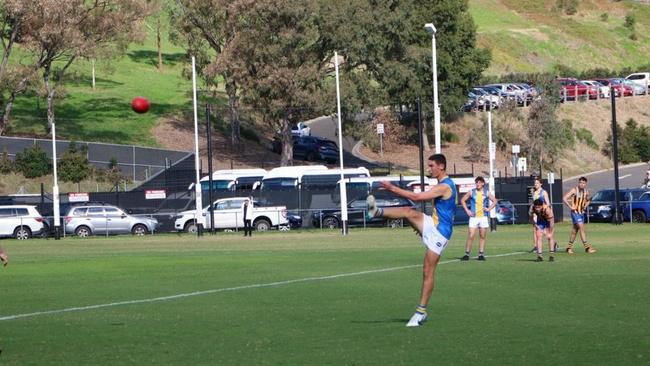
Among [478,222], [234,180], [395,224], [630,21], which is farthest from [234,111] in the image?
[630,21]

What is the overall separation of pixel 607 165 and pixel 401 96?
16653 millimetres

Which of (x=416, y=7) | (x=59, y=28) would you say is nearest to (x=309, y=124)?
(x=416, y=7)

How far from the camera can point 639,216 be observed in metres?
55.9

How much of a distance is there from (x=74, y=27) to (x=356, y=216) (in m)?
27.0

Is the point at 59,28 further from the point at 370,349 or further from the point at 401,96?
the point at 370,349

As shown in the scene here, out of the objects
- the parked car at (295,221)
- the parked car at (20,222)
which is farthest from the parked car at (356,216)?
the parked car at (20,222)

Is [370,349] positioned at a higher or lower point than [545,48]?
lower

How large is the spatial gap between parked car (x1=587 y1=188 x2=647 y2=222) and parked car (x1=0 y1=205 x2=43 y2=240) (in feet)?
83.0

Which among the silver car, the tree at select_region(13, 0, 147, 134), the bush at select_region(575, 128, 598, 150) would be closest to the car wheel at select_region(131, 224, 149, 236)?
the silver car

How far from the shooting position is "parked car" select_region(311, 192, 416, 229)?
5641cm

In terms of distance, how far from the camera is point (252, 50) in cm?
7781

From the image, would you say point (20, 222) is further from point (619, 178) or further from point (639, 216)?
point (619, 178)

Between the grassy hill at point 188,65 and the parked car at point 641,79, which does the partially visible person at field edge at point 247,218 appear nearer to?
the grassy hill at point 188,65

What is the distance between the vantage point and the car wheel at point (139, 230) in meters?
57.0
